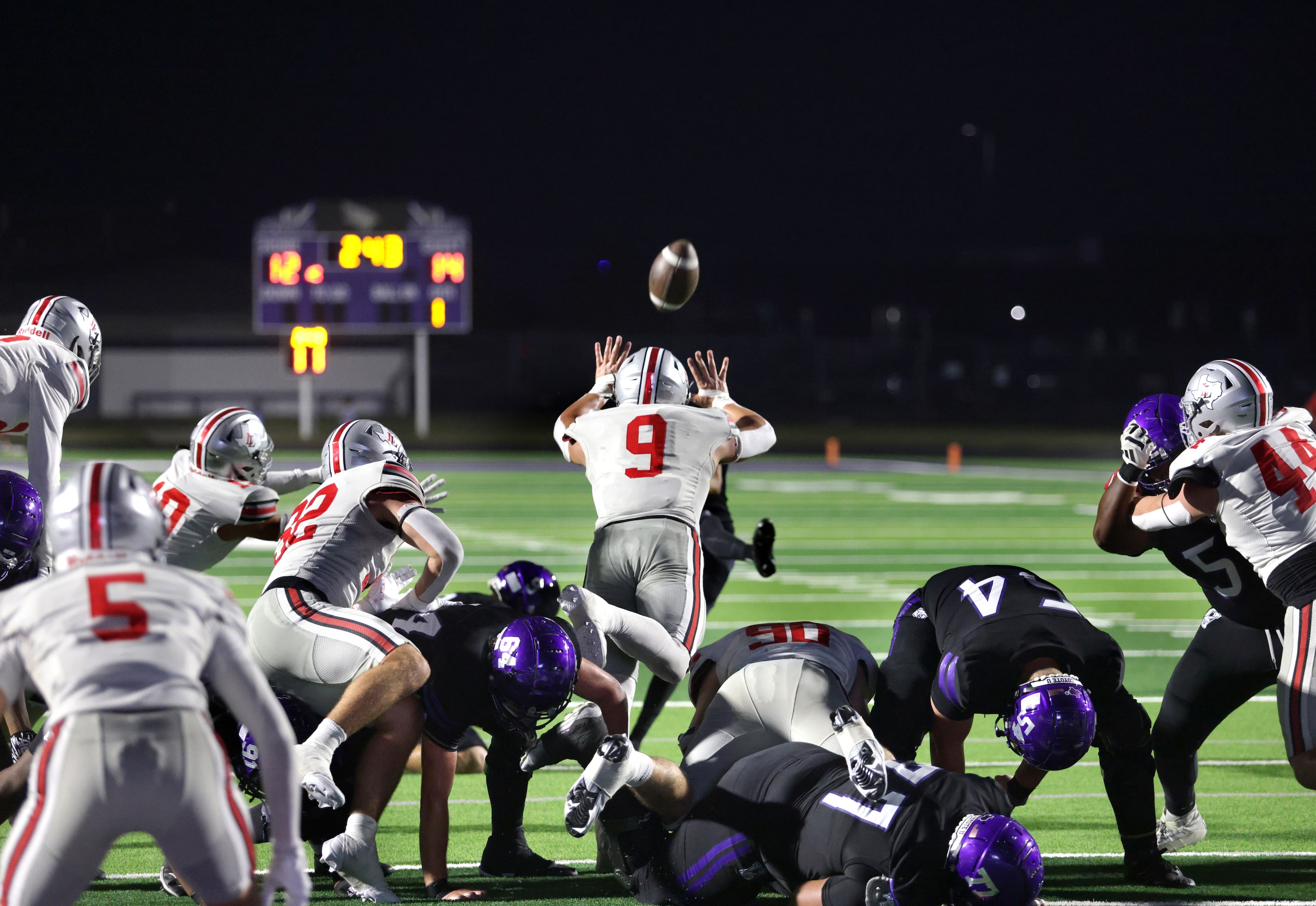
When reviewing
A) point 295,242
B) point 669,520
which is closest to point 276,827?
point 669,520

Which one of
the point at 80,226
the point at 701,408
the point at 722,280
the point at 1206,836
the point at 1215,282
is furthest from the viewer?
the point at 722,280

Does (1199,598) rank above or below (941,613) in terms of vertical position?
below

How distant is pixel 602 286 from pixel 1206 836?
57.4 meters

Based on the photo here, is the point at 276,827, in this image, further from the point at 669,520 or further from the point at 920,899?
the point at 669,520

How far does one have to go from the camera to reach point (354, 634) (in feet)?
14.8

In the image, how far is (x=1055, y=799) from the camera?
5.95 m

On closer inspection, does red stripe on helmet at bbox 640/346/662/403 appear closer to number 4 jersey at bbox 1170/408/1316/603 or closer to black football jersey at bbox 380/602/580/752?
black football jersey at bbox 380/602/580/752

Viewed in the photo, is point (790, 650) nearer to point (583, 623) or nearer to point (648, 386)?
point (583, 623)

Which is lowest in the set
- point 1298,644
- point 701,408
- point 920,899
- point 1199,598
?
point 1199,598

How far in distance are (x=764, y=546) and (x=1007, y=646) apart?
248 cm

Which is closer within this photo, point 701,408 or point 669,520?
point 669,520

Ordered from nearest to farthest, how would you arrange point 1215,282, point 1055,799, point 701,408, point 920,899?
point 920,899, point 1055,799, point 701,408, point 1215,282

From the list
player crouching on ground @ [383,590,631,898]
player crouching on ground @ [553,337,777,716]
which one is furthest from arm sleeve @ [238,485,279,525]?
player crouching on ground @ [553,337,777,716]

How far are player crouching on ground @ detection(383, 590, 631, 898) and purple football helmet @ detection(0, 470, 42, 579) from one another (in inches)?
50.3
